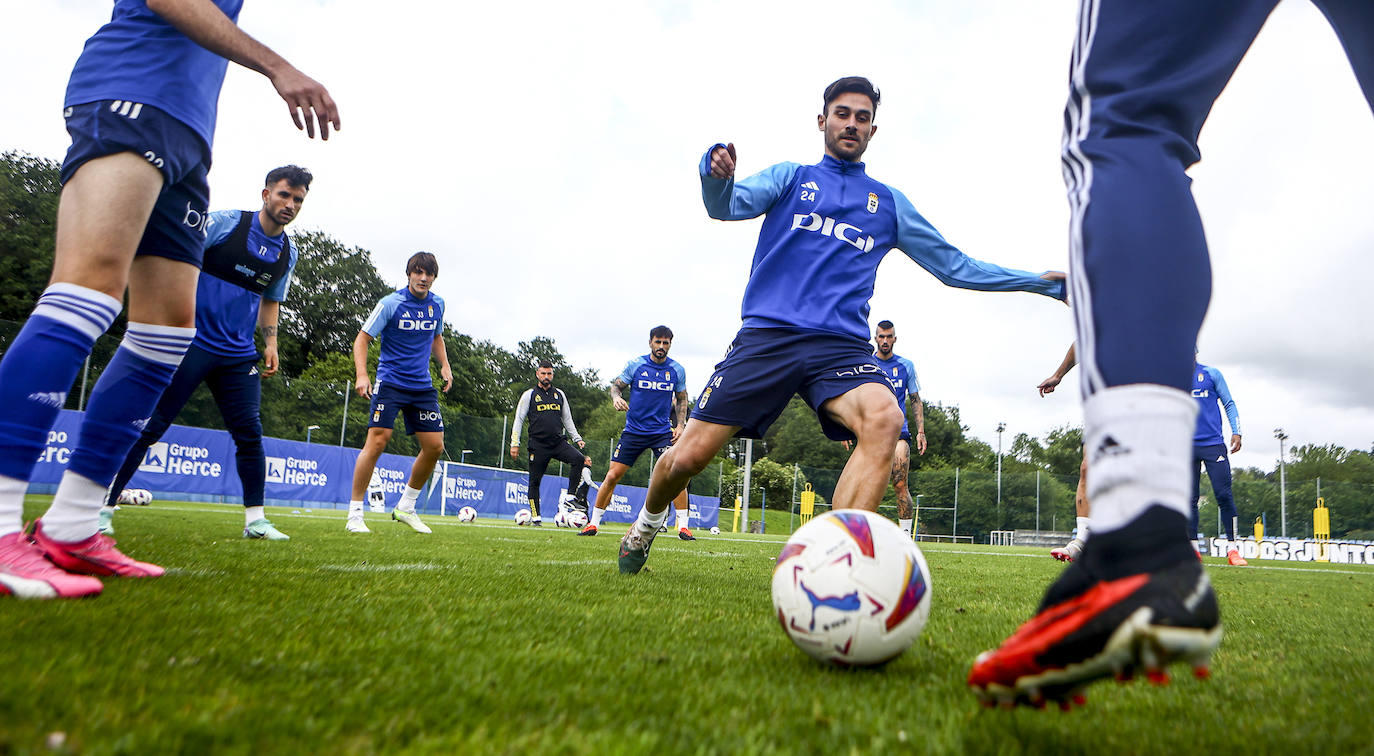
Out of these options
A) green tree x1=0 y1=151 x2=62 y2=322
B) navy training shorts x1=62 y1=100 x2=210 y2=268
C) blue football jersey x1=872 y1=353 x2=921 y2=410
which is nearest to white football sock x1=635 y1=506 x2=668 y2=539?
navy training shorts x1=62 y1=100 x2=210 y2=268

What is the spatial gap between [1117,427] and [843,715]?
0.68 meters

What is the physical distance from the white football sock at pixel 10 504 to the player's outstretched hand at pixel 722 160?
2487mm

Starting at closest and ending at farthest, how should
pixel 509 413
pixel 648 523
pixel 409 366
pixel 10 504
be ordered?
pixel 10 504, pixel 648 523, pixel 409 366, pixel 509 413

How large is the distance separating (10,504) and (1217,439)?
1154 centimetres

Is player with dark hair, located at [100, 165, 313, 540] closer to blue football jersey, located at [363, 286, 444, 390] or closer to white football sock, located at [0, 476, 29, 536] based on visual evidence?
blue football jersey, located at [363, 286, 444, 390]

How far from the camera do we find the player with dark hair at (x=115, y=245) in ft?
7.11

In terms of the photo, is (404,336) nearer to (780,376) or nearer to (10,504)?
(780,376)

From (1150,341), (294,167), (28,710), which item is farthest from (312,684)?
(294,167)

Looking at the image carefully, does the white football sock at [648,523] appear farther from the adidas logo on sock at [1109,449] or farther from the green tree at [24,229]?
the green tree at [24,229]

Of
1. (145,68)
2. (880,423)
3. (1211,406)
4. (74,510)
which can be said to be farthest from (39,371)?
(1211,406)

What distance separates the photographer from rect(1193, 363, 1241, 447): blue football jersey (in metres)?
9.73

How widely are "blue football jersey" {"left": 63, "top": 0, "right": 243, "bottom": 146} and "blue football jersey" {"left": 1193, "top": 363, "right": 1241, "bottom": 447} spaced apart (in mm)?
10498

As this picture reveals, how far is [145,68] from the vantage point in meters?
2.47

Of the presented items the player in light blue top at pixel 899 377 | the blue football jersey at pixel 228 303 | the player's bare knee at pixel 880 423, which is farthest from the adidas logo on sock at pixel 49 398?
the player in light blue top at pixel 899 377
